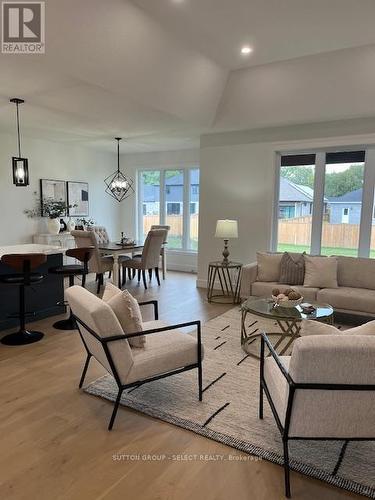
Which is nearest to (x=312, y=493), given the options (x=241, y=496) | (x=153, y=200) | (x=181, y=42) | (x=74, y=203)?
(x=241, y=496)

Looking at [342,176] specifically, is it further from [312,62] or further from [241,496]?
[241,496]

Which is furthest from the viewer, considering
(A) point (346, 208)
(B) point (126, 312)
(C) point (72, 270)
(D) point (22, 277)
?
(A) point (346, 208)

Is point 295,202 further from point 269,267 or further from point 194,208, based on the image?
point 194,208

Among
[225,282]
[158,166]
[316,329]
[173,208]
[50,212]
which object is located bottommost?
[225,282]

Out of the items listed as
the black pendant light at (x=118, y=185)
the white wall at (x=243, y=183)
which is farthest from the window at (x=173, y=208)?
the white wall at (x=243, y=183)

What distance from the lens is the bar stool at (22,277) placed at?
365cm

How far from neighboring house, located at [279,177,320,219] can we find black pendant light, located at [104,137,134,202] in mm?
3474

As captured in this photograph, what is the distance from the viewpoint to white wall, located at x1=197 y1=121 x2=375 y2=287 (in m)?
5.66

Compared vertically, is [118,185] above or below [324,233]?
above

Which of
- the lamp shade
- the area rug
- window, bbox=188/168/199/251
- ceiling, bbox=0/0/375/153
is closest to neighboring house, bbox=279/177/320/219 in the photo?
the lamp shade

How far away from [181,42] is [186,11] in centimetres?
58

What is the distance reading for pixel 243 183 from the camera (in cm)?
602

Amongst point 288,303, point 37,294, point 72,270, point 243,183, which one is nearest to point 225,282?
point 243,183

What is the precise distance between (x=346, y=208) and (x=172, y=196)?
169 inches
